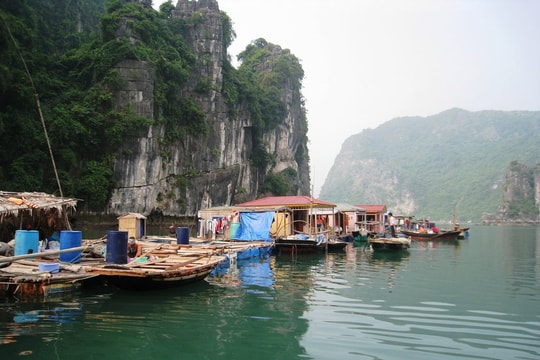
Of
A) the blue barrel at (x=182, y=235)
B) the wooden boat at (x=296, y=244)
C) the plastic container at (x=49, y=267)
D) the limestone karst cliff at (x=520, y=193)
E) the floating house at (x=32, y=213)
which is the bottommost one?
the wooden boat at (x=296, y=244)

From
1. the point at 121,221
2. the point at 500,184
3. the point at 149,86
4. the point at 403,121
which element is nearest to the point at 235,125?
the point at 149,86

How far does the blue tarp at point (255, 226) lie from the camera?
2141 cm

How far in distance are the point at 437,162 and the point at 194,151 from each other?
11903 centimetres

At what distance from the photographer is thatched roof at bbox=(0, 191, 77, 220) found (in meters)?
10.7

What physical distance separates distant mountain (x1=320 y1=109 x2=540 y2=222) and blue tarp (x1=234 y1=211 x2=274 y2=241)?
307ft

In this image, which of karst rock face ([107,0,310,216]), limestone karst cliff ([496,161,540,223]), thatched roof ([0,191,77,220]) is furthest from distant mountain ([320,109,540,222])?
thatched roof ([0,191,77,220])

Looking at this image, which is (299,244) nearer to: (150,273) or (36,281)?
(150,273)

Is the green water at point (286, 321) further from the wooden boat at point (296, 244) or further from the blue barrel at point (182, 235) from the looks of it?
the wooden boat at point (296, 244)

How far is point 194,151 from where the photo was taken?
40094 mm

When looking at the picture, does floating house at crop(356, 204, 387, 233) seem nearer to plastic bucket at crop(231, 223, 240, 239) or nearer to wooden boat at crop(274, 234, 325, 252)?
wooden boat at crop(274, 234, 325, 252)

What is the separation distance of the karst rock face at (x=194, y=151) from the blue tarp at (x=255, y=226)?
14.3 m

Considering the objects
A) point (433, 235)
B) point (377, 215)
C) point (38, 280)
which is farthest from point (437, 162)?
point (38, 280)

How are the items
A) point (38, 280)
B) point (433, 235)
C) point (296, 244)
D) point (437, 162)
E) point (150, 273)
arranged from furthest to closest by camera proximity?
1. point (437, 162)
2. point (433, 235)
3. point (296, 244)
4. point (150, 273)
5. point (38, 280)

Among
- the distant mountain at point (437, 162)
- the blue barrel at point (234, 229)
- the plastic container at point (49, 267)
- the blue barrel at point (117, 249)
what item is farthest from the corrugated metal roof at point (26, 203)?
the distant mountain at point (437, 162)
